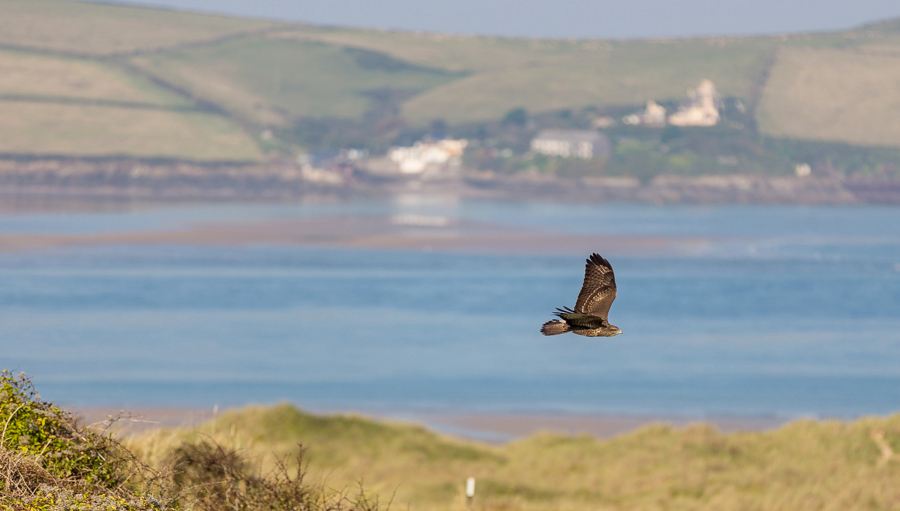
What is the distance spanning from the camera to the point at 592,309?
7.07m

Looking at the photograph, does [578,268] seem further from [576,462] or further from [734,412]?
[576,462]

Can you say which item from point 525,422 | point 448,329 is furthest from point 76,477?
point 448,329

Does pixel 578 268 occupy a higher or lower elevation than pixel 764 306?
higher

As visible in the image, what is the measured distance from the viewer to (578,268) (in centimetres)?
9462

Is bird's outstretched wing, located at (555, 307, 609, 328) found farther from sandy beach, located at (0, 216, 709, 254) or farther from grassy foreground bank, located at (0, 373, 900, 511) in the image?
sandy beach, located at (0, 216, 709, 254)

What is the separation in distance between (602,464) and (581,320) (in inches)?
678

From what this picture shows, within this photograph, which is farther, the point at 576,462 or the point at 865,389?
the point at 865,389

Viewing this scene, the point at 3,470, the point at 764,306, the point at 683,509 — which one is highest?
the point at 764,306

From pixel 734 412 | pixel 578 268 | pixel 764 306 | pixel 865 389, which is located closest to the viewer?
pixel 734 412

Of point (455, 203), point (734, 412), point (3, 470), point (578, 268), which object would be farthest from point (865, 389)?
point (455, 203)

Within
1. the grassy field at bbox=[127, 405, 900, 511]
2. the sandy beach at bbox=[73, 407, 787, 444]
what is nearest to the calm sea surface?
the sandy beach at bbox=[73, 407, 787, 444]

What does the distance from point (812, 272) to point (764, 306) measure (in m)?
22.2

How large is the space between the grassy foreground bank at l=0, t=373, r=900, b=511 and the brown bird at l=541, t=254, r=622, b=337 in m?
4.45

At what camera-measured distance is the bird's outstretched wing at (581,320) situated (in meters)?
6.81
